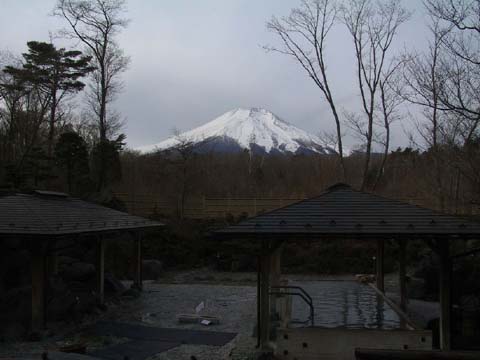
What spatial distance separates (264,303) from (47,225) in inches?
200

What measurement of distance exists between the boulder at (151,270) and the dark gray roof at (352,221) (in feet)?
46.5

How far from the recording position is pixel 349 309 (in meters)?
11.2

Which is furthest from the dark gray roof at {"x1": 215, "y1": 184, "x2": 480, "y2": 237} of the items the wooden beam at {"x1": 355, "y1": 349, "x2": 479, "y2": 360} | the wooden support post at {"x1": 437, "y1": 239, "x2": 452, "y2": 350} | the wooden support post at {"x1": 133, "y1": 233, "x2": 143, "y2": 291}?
the wooden support post at {"x1": 133, "y1": 233, "x2": 143, "y2": 291}

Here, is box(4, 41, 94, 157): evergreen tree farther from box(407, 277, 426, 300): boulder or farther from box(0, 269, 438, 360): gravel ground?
box(407, 277, 426, 300): boulder

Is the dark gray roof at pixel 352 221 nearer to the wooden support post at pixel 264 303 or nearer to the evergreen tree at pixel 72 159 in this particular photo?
the wooden support post at pixel 264 303

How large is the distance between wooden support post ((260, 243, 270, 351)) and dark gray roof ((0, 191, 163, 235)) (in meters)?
4.28

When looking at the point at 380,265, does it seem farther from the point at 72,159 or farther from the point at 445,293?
the point at 72,159

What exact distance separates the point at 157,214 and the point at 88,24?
11653mm

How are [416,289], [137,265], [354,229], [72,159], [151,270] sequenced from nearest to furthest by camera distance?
1. [354,229]
2. [416,289]
3. [137,265]
4. [151,270]
5. [72,159]

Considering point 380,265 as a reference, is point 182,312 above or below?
below

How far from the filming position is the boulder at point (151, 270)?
22.7 m

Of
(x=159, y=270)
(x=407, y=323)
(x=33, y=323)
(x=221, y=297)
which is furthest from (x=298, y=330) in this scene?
(x=159, y=270)

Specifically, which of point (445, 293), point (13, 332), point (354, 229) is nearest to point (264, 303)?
point (354, 229)

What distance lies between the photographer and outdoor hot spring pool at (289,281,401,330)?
30.9 feet
